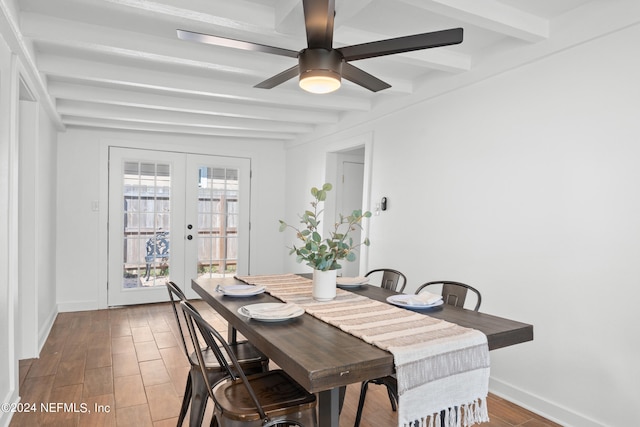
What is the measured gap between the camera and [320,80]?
6.35 ft

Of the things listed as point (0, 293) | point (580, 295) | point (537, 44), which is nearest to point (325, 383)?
point (580, 295)

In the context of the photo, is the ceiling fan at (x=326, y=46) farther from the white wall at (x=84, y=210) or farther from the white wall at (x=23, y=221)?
the white wall at (x=84, y=210)

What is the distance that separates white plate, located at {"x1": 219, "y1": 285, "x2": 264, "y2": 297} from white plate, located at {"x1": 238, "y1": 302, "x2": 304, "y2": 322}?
0.32 meters

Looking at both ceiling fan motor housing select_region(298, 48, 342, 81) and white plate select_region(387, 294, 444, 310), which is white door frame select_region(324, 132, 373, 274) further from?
ceiling fan motor housing select_region(298, 48, 342, 81)

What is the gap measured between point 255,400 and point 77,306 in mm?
4530

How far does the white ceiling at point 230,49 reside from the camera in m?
2.28

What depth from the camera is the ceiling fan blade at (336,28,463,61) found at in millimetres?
1688

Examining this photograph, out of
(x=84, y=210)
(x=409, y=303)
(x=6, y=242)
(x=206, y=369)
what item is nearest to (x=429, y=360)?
(x=409, y=303)

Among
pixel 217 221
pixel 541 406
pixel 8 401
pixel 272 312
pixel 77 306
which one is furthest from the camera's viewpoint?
pixel 217 221

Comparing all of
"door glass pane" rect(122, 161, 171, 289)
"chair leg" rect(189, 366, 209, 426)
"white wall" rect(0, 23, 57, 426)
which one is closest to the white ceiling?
"white wall" rect(0, 23, 57, 426)

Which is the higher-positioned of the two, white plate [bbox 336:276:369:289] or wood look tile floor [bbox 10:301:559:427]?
white plate [bbox 336:276:369:289]

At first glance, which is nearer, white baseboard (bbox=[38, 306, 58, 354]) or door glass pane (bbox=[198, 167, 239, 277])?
white baseboard (bbox=[38, 306, 58, 354])

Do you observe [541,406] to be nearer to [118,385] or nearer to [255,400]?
[255,400]

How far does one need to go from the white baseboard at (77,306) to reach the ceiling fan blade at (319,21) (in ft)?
15.5
